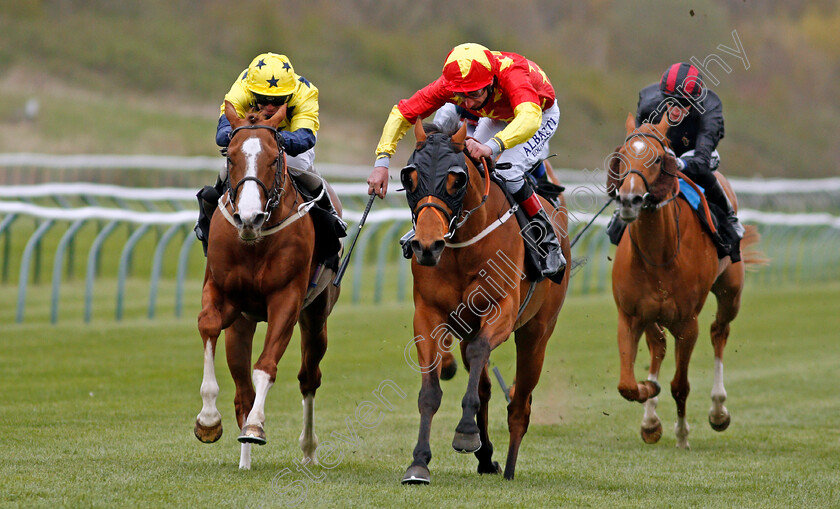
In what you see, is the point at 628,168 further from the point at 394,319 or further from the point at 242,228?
the point at 394,319

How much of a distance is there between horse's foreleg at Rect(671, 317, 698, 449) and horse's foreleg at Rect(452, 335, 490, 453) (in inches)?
103

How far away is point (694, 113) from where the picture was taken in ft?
27.5

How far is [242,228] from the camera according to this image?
219 inches

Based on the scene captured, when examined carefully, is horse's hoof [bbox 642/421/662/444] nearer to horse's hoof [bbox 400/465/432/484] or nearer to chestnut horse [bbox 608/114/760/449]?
chestnut horse [bbox 608/114/760/449]

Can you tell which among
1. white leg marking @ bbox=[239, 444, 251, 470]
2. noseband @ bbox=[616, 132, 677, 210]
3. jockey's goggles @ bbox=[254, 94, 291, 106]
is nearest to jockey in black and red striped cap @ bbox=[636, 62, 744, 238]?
noseband @ bbox=[616, 132, 677, 210]

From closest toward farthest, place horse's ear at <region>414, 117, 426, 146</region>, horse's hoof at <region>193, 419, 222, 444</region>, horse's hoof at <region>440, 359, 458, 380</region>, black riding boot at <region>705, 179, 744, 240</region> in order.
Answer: horse's ear at <region>414, 117, 426, 146</region>
horse's hoof at <region>193, 419, 222, 444</region>
horse's hoof at <region>440, 359, 458, 380</region>
black riding boot at <region>705, 179, 744, 240</region>

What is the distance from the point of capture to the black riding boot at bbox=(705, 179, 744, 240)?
8344mm

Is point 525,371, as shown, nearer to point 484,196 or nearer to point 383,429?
point 484,196

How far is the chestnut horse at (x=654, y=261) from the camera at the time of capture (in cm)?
723

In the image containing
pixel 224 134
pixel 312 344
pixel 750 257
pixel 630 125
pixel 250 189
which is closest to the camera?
pixel 250 189

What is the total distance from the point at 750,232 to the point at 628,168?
11.7 feet

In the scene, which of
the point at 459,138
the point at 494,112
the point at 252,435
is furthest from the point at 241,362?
the point at 494,112

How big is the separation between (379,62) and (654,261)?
108ft

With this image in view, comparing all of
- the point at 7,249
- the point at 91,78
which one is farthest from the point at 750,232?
the point at 91,78
